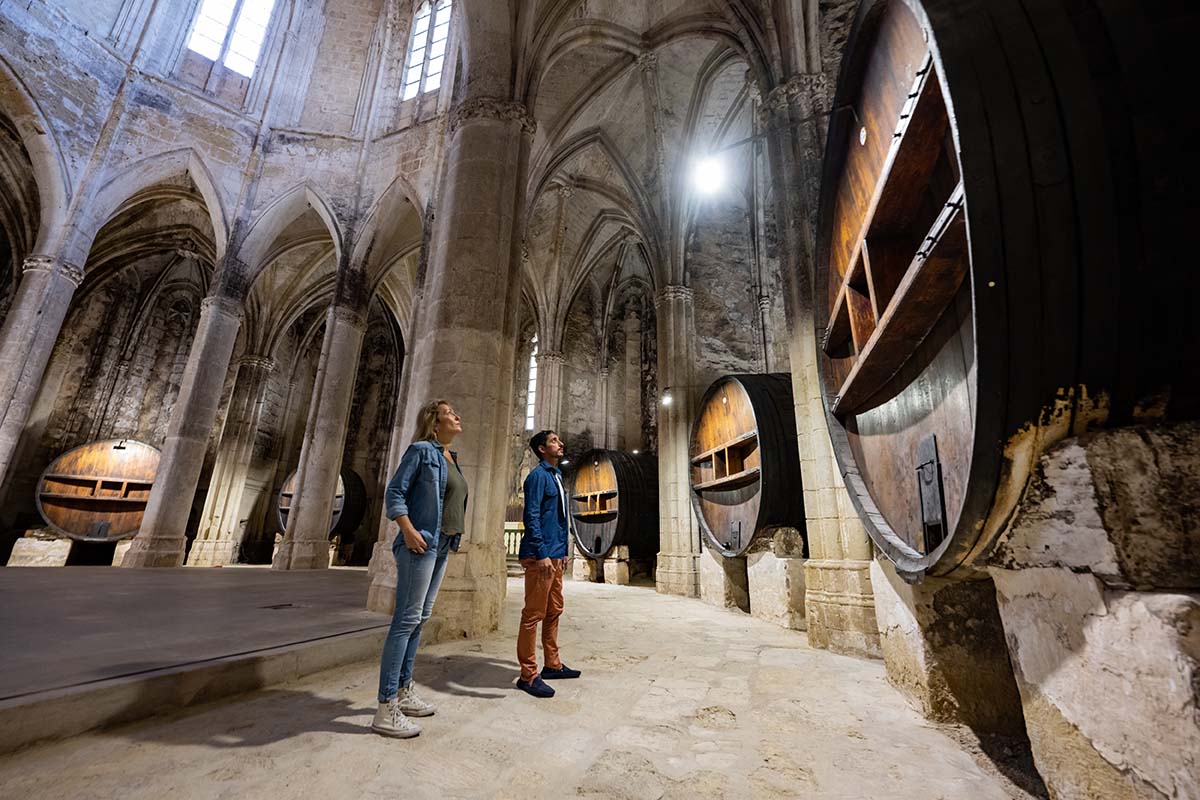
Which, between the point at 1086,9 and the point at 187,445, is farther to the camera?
the point at 187,445

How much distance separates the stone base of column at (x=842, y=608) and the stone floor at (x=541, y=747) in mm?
940

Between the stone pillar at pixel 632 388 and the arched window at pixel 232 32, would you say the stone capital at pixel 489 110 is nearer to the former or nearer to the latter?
the stone pillar at pixel 632 388

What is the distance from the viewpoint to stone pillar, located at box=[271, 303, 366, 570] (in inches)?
379

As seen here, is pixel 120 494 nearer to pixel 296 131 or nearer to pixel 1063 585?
pixel 296 131

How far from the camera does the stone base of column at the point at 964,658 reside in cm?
205

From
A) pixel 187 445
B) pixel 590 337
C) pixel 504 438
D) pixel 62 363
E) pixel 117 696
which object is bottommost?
pixel 117 696

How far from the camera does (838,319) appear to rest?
252 centimetres

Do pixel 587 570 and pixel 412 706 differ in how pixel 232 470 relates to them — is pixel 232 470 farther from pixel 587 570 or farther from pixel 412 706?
pixel 412 706

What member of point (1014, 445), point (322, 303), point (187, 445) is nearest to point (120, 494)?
point (187, 445)

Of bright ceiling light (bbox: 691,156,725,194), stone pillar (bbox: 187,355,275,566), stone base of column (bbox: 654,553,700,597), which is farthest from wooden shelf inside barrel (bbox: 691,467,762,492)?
stone pillar (bbox: 187,355,275,566)

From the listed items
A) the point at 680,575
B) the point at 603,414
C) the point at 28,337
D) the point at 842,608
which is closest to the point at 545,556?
the point at 842,608

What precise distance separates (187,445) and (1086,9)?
42.8 ft

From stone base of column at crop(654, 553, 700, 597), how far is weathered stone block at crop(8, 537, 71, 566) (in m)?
14.3

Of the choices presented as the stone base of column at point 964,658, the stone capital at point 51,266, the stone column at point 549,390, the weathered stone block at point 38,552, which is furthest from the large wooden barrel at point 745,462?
the weathered stone block at point 38,552
